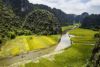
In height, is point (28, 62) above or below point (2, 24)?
below

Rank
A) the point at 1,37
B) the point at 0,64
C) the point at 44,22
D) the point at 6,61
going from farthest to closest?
1. the point at 44,22
2. the point at 1,37
3. the point at 6,61
4. the point at 0,64

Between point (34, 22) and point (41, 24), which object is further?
point (34, 22)

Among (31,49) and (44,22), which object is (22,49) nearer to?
(31,49)

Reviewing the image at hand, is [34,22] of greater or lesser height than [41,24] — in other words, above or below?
above

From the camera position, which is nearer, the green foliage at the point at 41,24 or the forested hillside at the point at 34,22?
the forested hillside at the point at 34,22

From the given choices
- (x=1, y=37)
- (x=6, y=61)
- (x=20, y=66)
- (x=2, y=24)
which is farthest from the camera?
(x=2, y=24)

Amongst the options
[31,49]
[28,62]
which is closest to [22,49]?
[31,49]

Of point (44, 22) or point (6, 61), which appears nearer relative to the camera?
point (6, 61)

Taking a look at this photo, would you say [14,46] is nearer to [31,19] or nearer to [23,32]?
[23,32]

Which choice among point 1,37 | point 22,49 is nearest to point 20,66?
point 22,49

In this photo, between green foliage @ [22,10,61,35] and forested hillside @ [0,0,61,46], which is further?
green foliage @ [22,10,61,35]
